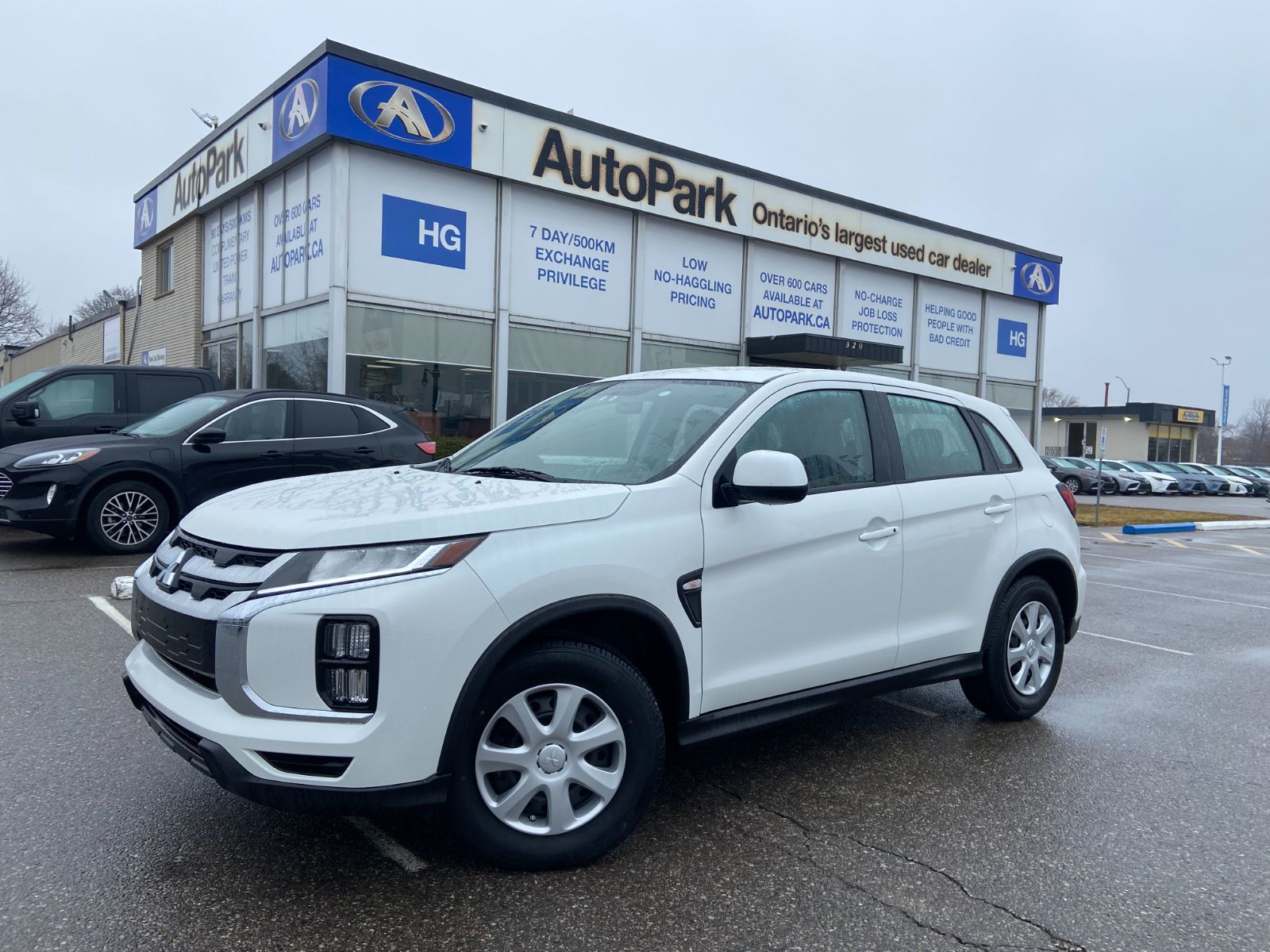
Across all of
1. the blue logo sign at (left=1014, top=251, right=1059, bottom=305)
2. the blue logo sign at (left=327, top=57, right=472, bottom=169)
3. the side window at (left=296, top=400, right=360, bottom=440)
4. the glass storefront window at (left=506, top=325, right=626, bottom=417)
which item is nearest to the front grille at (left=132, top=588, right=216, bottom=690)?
the side window at (left=296, top=400, right=360, bottom=440)

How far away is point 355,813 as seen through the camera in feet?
9.06

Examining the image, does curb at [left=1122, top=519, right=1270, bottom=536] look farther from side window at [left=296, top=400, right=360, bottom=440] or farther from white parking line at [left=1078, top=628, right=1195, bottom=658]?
side window at [left=296, top=400, right=360, bottom=440]

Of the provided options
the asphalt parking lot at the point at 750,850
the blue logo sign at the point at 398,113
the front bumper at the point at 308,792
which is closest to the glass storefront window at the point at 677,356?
the blue logo sign at the point at 398,113

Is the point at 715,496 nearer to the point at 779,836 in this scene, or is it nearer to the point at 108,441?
the point at 779,836

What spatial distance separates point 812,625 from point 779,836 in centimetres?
81

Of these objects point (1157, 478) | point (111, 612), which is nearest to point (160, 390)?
point (111, 612)

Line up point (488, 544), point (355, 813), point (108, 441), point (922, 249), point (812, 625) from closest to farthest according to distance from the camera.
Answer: point (355, 813) → point (488, 544) → point (812, 625) → point (108, 441) → point (922, 249)

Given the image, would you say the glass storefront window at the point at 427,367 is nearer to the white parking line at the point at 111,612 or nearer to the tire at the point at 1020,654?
the white parking line at the point at 111,612

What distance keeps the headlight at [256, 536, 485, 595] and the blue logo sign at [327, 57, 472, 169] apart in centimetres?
1303

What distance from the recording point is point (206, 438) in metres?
9.06

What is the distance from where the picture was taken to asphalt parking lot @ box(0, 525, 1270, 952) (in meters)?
2.81

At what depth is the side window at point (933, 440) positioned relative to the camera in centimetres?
451

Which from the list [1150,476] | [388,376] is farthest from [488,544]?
[1150,476]

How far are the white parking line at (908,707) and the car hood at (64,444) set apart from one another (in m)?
7.06
